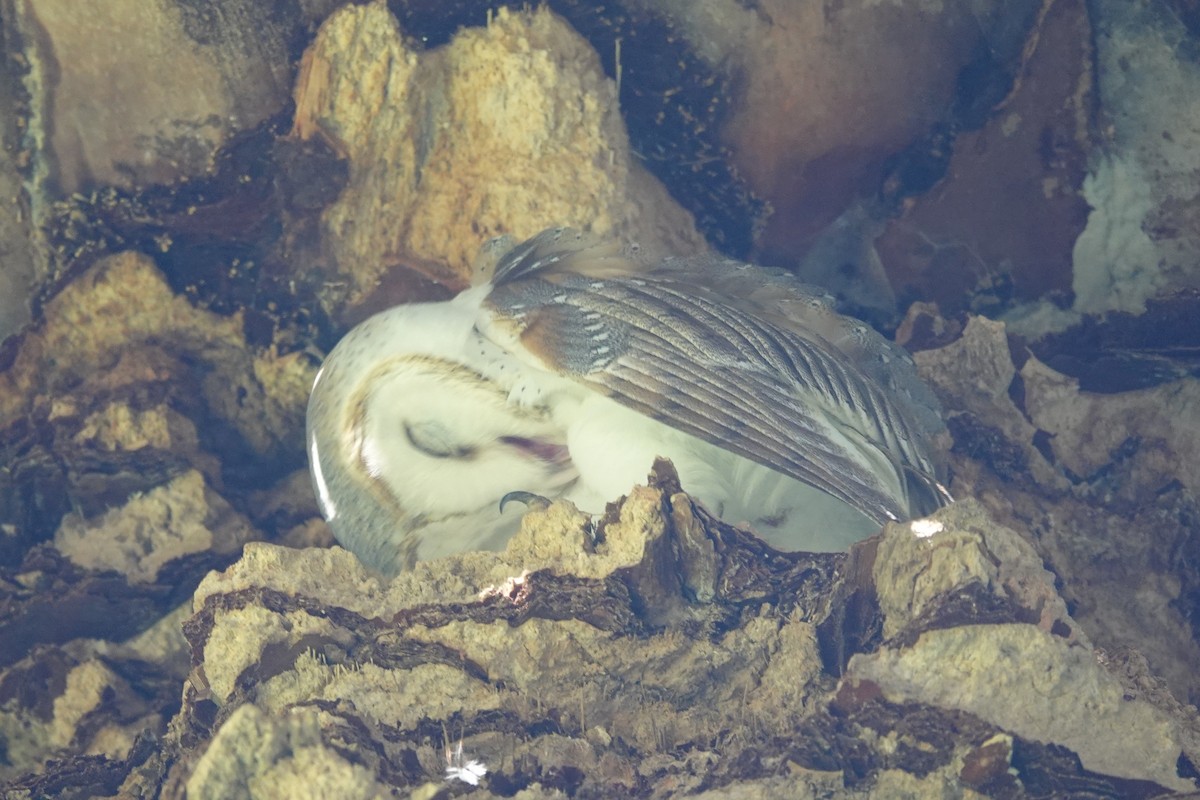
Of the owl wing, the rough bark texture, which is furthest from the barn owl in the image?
the rough bark texture

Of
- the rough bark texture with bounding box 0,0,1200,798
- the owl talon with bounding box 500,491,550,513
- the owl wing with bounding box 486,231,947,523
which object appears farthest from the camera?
the owl talon with bounding box 500,491,550,513

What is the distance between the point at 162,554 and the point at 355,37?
4.62 feet

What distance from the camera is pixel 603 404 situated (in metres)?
2.85

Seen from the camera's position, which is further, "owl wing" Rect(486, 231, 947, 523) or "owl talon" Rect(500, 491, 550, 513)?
"owl talon" Rect(500, 491, 550, 513)

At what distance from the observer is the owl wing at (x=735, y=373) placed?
8.52 ft

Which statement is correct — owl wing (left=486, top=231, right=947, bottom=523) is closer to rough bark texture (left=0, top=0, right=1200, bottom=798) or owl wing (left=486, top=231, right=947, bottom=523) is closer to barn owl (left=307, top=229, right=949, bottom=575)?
barn owl (left=307, top=229, right=949, bottom=575)

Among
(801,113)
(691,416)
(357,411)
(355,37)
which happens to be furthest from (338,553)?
(801,113)

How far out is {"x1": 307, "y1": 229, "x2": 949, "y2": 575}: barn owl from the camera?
105 inches

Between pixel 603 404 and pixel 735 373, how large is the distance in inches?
14.2

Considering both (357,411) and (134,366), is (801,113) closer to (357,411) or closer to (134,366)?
(357,411)

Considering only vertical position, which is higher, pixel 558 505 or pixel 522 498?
pixel 558 505

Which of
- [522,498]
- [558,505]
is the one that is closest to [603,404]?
[522,498]

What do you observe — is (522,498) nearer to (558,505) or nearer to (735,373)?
(558,505)

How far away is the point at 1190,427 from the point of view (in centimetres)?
280
